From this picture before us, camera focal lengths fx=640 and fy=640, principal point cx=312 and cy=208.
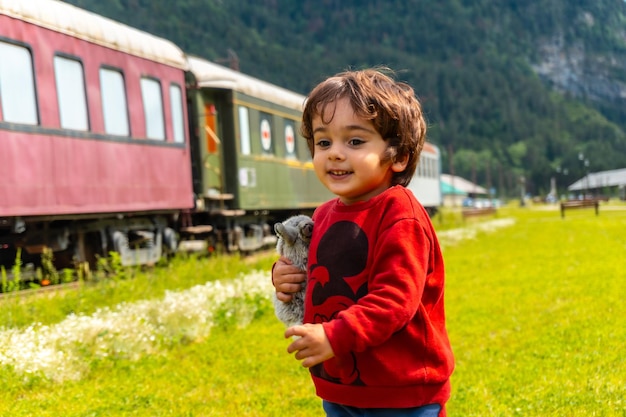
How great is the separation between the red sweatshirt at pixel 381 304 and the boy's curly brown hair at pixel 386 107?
0.58 ft

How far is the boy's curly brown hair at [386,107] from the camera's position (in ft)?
7.63

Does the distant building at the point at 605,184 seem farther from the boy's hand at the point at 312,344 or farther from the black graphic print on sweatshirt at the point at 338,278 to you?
the boy's hand at the point at 312,344

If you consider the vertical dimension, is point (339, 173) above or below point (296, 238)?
above

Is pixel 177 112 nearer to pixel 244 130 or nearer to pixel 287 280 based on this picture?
pixel 244 130

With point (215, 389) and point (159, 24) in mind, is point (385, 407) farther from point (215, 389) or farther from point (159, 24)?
point (159, 24)

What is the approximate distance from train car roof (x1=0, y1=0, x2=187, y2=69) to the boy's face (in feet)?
25.3

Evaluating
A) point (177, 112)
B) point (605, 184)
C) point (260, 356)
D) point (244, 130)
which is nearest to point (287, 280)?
point (260, 356)

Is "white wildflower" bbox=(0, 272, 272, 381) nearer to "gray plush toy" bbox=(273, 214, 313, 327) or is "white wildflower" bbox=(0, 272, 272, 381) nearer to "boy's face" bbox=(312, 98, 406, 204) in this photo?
"gray plush toy" bbox=(273, 214, 313, 327)

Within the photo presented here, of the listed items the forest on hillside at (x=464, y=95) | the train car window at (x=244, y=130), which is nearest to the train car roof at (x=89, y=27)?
the train car window at (x=244, y=130)

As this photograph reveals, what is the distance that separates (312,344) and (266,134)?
13700mm

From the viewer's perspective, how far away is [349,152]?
235 centimetres

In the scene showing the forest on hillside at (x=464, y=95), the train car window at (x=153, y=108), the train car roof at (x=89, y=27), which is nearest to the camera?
the train car roof at (x=89, y=27)

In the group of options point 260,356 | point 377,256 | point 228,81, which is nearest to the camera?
point 377,256

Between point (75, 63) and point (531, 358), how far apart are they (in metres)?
7.69
